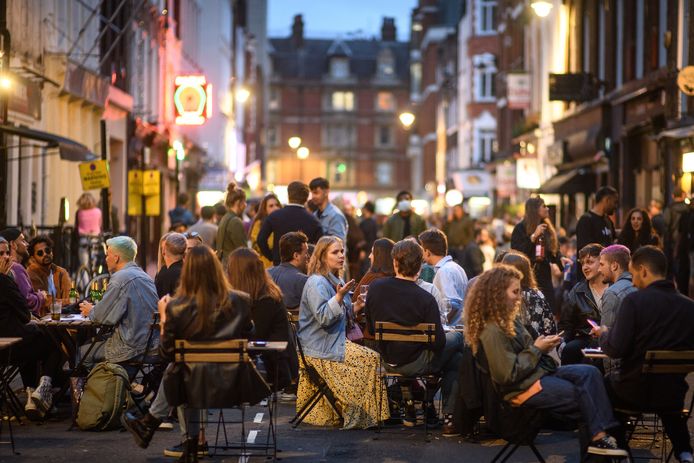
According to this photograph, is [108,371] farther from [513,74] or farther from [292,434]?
[513,74]

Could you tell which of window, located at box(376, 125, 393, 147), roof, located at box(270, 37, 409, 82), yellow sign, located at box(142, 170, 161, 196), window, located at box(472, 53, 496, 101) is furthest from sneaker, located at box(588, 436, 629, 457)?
roof, located at box(270, 37, 409, 82)

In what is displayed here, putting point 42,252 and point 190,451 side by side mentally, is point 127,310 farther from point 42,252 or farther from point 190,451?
point 42,252

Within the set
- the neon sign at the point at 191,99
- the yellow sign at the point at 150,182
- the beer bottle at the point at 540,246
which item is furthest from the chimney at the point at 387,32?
the beer bottle at the point at 540,246

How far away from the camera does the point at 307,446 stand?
11.6 metres

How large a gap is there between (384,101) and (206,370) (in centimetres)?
11547

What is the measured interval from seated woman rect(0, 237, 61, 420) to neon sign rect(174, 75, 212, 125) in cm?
3404

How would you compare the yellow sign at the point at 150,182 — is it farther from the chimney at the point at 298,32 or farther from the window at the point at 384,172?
the chimney at the point at 298,32

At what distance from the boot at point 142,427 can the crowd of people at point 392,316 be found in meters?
0.02

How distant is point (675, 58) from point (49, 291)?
15662 millimetres

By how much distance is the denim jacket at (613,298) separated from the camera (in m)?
11.3

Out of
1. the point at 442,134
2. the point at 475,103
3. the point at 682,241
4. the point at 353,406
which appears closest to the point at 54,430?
the point at 353,406

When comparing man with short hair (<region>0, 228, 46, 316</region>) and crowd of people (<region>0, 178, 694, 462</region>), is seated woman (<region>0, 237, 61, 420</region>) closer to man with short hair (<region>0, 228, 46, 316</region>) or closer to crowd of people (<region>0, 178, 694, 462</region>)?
crowd of people (<region>0, 178, 694, 462</region>)

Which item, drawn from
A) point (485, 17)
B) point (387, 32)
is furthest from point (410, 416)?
point (387, 32)

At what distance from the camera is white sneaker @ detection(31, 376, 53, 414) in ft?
41.1
